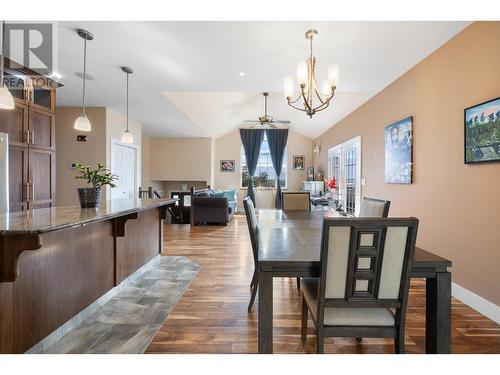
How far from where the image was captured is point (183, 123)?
21.1 feet

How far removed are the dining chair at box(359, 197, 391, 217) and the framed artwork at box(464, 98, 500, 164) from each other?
86 centimetres

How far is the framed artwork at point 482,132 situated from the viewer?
6.95 ft

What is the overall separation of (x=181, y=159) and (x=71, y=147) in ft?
11.8

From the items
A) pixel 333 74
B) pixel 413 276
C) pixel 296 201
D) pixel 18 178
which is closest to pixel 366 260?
pixel 413 276

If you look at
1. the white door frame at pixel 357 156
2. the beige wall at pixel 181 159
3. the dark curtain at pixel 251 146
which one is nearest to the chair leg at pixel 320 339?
the white door frame at pixel 357 156

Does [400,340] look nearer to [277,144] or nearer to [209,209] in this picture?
[209,209]

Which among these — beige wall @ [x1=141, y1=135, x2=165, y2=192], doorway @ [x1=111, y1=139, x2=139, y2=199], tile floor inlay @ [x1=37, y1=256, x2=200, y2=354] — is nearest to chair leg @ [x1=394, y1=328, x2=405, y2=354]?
tile floor inlay @ [x1=37, y1=256, x2=200, y2=354]

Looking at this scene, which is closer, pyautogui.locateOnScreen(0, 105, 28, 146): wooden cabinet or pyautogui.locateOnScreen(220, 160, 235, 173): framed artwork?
pyautogui.locateOnScreen(0, 105, 28, 146): wooden cabinet

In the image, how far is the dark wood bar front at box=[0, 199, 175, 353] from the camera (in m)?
1.47

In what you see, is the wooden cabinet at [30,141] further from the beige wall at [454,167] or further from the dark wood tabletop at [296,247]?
the beige wall at [454,167]

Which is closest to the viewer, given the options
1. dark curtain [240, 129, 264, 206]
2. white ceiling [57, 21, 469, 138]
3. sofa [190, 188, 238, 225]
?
white ceiling [57, 21, 469, 138]

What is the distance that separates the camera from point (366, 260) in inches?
52.2

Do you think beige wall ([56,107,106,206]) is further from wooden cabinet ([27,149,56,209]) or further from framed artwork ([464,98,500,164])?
framed artwork ([464,98,500,164])

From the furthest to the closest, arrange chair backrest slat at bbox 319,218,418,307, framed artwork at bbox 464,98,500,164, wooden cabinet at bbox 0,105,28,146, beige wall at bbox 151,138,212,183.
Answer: beige wall at bbox 151,138,212,183, wooden cabinet at bbox 0,105,28,146, framed artwork at bbox 464,98,500,164, chair backrest slat at bbox 319,218,418,307
